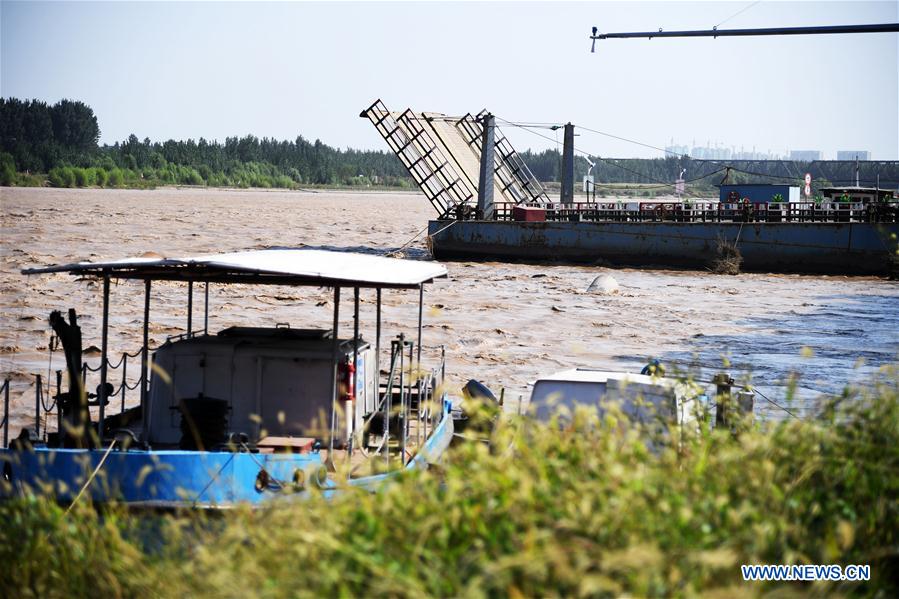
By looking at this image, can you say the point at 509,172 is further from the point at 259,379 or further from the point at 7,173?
the point at 7,173

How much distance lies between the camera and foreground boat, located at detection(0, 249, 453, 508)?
32.9 feet

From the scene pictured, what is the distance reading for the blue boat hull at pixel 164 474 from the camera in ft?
32.4

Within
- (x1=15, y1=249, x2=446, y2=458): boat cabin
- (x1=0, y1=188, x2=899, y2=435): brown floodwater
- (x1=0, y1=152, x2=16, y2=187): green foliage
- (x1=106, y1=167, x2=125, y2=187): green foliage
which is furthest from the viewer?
(x1=106, y1=167, x2=125, y2=187): green foliage

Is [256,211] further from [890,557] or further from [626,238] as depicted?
[890,557]

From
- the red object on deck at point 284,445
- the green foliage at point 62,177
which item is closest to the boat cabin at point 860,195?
the red object on deck at point 284,445

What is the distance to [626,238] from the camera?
43594 mm

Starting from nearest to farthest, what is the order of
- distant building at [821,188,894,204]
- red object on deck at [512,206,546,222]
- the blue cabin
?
1. red object on deck at [512,206,546,222]
2. distant building at [821,188,894,204]
3. the blue cabin

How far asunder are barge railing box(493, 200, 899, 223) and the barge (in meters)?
0.05

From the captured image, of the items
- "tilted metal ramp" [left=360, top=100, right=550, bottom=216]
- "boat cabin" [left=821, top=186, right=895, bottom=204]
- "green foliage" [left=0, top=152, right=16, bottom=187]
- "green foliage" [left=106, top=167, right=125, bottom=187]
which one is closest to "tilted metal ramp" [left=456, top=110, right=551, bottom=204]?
"tilted metal ramp" [left=360, top=100, right=550, bottom=216]

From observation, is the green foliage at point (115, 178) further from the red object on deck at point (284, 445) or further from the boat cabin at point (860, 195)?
the red object on deck at point (284, 445)

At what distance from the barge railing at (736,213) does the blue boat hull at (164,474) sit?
33631mm

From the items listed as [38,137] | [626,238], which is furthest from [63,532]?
[38,137]

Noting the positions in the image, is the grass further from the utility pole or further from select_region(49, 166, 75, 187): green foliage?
select_region(49, 166, 75, 187): green foliage

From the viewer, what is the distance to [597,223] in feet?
143
